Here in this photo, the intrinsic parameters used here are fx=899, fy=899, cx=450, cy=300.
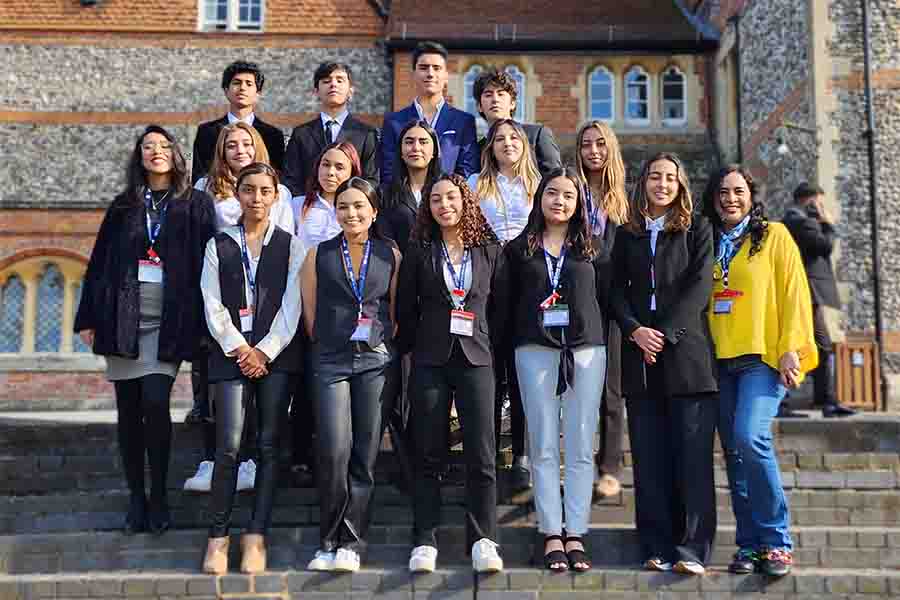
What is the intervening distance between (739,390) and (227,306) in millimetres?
2763

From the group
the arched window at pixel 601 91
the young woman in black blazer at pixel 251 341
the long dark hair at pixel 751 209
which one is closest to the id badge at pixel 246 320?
the young woman in black blazer at pixel 251 341

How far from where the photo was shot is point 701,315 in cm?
477

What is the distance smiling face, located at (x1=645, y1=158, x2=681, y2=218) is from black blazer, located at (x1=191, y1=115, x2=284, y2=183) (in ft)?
8.25

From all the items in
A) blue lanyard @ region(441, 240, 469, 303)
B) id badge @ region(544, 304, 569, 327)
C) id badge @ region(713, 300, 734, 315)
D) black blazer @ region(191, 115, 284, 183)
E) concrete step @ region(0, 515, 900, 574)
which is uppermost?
black blazer @ region(191, 115, 284, 183)

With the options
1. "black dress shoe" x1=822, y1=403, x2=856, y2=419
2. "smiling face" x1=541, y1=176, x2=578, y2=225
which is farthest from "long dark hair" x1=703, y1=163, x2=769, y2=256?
"black dress shoe" x1=822, y1=403, x2=856, y2=419

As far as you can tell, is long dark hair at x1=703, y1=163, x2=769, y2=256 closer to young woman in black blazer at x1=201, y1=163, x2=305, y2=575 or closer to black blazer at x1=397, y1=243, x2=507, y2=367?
black blazer at x1=397, y1=243, x2=507, y2=367

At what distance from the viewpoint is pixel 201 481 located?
17.8 ft

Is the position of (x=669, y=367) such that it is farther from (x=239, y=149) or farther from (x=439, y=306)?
(x=239, y=149)

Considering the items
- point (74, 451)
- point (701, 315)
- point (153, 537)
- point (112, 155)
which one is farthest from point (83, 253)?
point (701, 315)

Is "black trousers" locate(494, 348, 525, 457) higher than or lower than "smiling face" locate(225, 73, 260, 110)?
lower

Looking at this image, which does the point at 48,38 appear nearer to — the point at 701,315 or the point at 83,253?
the point at 83,253

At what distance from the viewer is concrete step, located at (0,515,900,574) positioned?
192 inches

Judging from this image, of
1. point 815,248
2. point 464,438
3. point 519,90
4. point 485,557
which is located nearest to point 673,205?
point 464,438

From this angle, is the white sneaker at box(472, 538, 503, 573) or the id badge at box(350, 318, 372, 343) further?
the id badge at box(350, 318, 372, 343)
